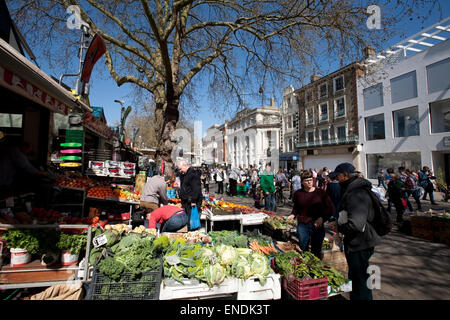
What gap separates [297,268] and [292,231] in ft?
7.86

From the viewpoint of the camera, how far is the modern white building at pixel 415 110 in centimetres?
1606

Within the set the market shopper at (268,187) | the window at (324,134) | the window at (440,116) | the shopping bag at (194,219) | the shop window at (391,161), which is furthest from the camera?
the window at (324,134)

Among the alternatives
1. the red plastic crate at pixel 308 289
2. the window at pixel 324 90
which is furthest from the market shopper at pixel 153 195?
the window at pixel 324 90

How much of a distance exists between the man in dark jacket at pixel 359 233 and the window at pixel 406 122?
68.9ft

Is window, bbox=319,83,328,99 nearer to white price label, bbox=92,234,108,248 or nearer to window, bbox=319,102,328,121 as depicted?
window, bbox=319,102,328,121

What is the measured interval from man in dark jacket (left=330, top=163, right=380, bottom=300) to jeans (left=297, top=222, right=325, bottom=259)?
1.15m

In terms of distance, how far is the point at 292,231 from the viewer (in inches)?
207

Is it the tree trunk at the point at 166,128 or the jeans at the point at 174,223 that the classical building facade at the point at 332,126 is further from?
the jeans at the point at 174,223

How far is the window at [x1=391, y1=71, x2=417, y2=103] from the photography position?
17922 mm

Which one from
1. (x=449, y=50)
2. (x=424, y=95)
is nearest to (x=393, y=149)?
(x=424, y=95)

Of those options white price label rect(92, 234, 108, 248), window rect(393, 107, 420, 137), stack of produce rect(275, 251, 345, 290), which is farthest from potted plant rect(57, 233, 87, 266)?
window rect(393, 107, 420, 137)

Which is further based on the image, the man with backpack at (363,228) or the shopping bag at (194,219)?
the shopping bag at (194,219)

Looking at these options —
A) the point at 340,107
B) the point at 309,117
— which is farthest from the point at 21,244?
the point at 309,117
